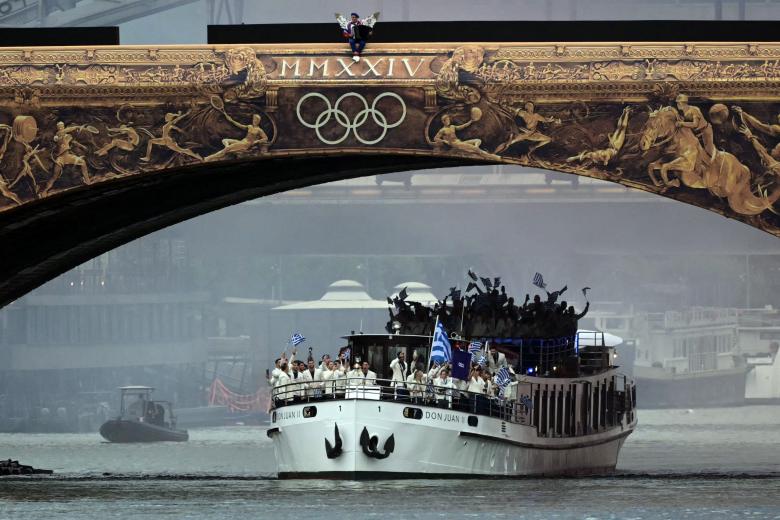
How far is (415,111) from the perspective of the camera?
1670 inches

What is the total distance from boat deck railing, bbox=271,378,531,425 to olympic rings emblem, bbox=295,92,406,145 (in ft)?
22.9

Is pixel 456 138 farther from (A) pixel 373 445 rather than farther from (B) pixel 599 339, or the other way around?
(B) pixel 599 339

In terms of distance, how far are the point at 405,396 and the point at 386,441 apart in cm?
117

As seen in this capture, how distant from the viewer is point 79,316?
14262 centimetres

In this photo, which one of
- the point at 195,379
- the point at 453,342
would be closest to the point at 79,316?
the point at 195,379

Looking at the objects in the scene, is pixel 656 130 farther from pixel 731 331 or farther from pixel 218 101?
pixel 731 331

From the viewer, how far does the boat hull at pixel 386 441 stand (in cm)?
4781

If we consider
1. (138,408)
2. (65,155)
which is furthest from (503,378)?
(138,408)

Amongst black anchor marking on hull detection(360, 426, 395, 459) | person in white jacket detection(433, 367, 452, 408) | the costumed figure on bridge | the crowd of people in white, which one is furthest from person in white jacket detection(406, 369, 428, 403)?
the costumed figure on bridge

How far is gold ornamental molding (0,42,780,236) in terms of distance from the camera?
41.3m

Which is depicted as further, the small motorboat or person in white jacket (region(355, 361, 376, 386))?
the small motorboat

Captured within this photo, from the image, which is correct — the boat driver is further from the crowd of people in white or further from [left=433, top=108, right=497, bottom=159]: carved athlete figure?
[left=433, top=108, right=497, bottom=159]: carved athlete figure

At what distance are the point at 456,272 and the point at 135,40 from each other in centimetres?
5344

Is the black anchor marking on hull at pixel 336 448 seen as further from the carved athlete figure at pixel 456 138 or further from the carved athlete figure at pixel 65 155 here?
the carved athlete figure at pixel 65 155
